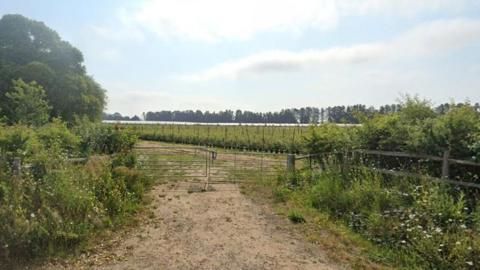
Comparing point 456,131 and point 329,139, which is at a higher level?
point 456,131

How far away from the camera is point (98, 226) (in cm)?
664

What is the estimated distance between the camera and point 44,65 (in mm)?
24844

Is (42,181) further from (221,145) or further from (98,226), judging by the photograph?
(221,145)

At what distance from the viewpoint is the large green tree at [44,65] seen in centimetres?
2439

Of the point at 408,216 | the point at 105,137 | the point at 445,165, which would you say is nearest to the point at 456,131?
the point at 445,165

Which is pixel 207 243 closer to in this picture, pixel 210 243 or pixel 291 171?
pixel 210 243

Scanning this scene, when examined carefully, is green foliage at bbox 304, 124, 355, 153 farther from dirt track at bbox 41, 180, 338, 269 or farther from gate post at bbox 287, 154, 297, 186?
dirt track at bbox 41, 180, 338, 269

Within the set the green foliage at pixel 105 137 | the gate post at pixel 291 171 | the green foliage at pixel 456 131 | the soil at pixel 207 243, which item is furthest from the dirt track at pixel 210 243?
the green foliage at pixel 105 137

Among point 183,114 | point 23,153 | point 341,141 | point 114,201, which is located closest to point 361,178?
point 341,141

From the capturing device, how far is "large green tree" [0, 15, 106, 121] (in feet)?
80.0

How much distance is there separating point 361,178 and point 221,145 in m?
26.8

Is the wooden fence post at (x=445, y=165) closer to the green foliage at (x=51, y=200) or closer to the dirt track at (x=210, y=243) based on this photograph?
the dirt track at (x=210, y=243)

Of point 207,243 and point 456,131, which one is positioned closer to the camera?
point 207,243

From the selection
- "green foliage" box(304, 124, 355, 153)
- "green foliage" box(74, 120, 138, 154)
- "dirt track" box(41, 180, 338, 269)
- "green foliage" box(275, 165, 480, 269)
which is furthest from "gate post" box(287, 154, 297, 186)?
"green foliage" box(74, 120, 138, 154)
